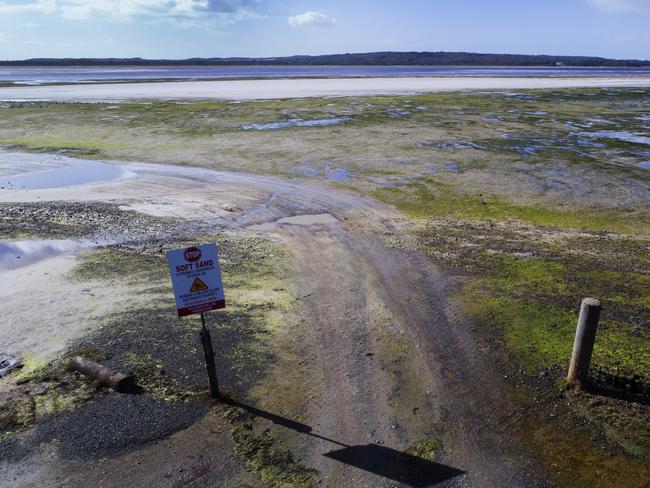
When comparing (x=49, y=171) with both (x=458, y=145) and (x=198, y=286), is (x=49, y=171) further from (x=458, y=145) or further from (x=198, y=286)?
(x=458, y=145)

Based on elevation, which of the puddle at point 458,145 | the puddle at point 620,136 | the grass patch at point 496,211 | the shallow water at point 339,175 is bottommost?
the grass patch at point 496,211

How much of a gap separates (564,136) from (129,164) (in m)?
26.7

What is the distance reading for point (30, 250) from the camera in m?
14.1

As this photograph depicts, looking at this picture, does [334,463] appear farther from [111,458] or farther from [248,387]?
[111,458]

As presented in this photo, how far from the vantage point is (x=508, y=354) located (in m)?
8.94

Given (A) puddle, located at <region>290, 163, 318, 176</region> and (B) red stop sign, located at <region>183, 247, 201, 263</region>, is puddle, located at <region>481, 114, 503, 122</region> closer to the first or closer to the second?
(A) puddle, located at <region>290, 163, 318, 176</region>

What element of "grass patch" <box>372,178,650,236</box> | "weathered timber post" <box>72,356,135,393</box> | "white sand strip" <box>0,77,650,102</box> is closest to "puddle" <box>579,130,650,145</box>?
"grass patch" <box>372,178,650,236</box>

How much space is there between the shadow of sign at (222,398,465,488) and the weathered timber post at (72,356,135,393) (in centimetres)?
328

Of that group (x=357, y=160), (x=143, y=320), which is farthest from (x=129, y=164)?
(x=143, y=320)

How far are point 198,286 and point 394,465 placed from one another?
12.3ft

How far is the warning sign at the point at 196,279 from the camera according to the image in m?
7.00

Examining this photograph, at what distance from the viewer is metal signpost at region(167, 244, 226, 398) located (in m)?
7.00

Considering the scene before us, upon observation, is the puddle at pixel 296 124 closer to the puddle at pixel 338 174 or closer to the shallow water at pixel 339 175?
the puddle at pixel 338 174

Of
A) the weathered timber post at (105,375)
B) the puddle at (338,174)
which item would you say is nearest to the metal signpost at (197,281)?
the weathered timber post at (105,375)
